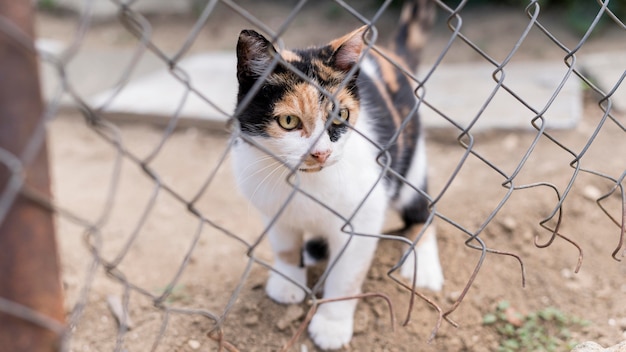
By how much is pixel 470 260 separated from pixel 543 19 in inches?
147

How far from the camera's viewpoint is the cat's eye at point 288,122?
1.74 m

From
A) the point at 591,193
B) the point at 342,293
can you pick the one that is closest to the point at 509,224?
the point at 591,193

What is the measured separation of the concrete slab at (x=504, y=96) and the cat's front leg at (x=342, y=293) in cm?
176

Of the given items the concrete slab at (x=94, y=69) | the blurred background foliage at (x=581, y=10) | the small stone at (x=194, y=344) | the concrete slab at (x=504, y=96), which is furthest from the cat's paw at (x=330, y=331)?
the blurred background foliage at (x=581, y=10)

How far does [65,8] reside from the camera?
269 inches

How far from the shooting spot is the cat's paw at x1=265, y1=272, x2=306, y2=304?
2.18m

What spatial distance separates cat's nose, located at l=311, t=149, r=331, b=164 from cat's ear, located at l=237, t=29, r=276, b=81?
26 cm

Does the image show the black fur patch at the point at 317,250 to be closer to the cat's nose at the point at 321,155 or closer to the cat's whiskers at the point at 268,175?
the cat's whiskers at the point at 268,175

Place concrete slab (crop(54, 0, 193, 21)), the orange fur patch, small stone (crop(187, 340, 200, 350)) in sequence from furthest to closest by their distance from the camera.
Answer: concrete slab (crop(54, 0, 193, 21)), small stone (crop(187, 340, 200, 350)), the orange fur patch

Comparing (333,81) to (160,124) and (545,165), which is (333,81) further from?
(160,124)

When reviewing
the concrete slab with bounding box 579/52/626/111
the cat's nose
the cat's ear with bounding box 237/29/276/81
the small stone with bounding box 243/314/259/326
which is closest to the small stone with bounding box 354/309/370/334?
the small stone with bounding box 243/314/259/326

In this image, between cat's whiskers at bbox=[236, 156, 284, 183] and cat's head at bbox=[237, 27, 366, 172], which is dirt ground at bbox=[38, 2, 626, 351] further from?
cat's head at bbox=[237, 27, 366, 172]

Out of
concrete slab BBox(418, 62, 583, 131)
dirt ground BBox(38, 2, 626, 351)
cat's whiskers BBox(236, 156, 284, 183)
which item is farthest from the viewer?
concrete slab BBox(418, 62, 583, 131)

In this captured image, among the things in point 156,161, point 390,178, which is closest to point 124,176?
point 156,161
